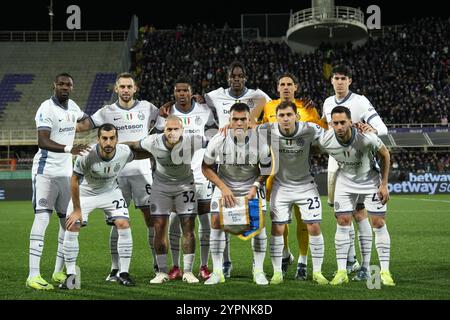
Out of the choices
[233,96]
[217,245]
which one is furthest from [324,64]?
[217,245]

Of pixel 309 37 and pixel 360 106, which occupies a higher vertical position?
pixel 309 37

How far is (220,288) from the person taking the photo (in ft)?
19.6

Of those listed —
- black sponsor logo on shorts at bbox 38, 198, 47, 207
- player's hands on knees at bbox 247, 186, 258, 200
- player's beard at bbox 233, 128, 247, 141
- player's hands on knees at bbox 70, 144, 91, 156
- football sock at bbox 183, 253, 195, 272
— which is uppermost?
player's beard at bbox 233, 128, 247, 141

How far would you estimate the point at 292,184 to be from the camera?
21.1ft

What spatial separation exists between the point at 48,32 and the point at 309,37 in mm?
18580

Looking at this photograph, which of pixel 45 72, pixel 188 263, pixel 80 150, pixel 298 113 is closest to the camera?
pixel 80 150

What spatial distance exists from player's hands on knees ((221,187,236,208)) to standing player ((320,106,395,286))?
115 centimetres

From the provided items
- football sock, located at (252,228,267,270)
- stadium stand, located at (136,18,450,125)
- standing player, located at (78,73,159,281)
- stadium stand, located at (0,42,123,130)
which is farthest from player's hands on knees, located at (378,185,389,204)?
stadium stand, located at (0,42,123,130)

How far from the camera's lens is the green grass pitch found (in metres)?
5.59

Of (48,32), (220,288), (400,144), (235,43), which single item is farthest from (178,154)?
(48,32)

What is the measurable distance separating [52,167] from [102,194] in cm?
66

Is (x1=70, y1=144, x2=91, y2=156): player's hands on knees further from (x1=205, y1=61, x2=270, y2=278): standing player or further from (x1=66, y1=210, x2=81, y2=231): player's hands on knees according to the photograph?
(x1=205, y1=61, x2=270, y2=278): standing player

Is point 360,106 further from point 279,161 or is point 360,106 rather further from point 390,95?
point 390,95

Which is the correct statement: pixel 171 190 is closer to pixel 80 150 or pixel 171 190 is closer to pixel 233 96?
pixel 80 150
